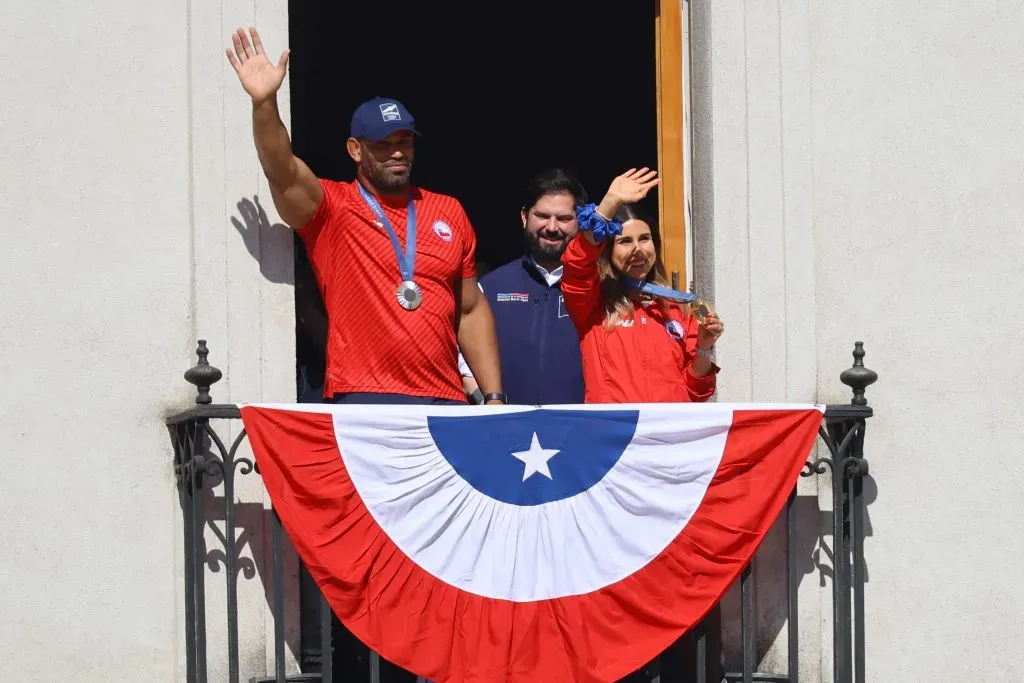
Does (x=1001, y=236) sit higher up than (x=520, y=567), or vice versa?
(x=1001, y=236)

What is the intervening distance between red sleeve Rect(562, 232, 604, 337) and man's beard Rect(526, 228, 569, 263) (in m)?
0.56

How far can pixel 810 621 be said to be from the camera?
6055 mm

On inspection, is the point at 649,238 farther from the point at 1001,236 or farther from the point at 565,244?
the point at 1001,236

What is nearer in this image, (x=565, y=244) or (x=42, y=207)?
(x=42, y=207)

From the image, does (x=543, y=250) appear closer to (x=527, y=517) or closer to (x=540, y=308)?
(x=540, y=308)

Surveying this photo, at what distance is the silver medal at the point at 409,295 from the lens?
19.1 feet

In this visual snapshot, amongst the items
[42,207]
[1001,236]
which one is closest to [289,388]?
[42,207]

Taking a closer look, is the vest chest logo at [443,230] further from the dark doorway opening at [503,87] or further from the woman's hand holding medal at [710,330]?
the dark doorway opening at [503,87]

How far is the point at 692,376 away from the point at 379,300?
44.7 inches

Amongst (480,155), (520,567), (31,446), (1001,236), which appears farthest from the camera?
(480,155)

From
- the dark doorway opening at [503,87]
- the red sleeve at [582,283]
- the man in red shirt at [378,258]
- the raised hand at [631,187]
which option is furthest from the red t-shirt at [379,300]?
the dark doorway opening at [503,87]

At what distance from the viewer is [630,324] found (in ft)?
19.3

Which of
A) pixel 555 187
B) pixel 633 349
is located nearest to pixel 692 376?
pixel 633 349

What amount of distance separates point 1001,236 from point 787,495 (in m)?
1.44
